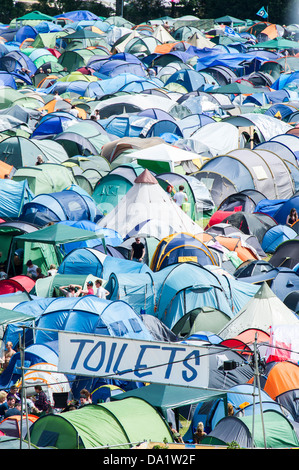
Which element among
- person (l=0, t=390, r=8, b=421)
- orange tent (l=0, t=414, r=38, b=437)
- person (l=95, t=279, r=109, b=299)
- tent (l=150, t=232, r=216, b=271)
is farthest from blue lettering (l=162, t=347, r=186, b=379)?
tent (l=150, t=232, r=216, b=271)

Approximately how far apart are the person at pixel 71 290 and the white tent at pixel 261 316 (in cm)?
282

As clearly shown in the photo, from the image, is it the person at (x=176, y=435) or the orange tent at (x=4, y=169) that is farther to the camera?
the orange tent at (x=4, y=169)

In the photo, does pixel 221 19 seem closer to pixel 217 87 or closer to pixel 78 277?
pixel 217 87

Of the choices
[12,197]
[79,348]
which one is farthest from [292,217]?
[79,348]

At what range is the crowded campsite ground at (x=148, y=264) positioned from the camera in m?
10.1

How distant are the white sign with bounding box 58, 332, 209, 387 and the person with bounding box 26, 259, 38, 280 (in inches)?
307

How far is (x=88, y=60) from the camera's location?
39344mm

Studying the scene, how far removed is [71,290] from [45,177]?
243 inches

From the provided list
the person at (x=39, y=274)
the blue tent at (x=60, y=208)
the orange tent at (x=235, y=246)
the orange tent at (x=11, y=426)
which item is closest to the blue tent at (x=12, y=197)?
the blue tent at (x=60, y=208)

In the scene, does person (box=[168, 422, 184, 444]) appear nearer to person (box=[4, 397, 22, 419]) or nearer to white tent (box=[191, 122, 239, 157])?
person (box=[4, 397, 22, 419])

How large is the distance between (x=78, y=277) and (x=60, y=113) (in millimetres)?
11989

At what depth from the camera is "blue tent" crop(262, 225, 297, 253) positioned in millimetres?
18328

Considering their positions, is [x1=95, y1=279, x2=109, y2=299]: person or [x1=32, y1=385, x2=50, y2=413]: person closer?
[x1=32, y1=385, x2=50, y2=413]: person

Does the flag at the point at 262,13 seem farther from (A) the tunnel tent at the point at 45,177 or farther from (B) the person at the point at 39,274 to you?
(B) the person at the point at 39,274
